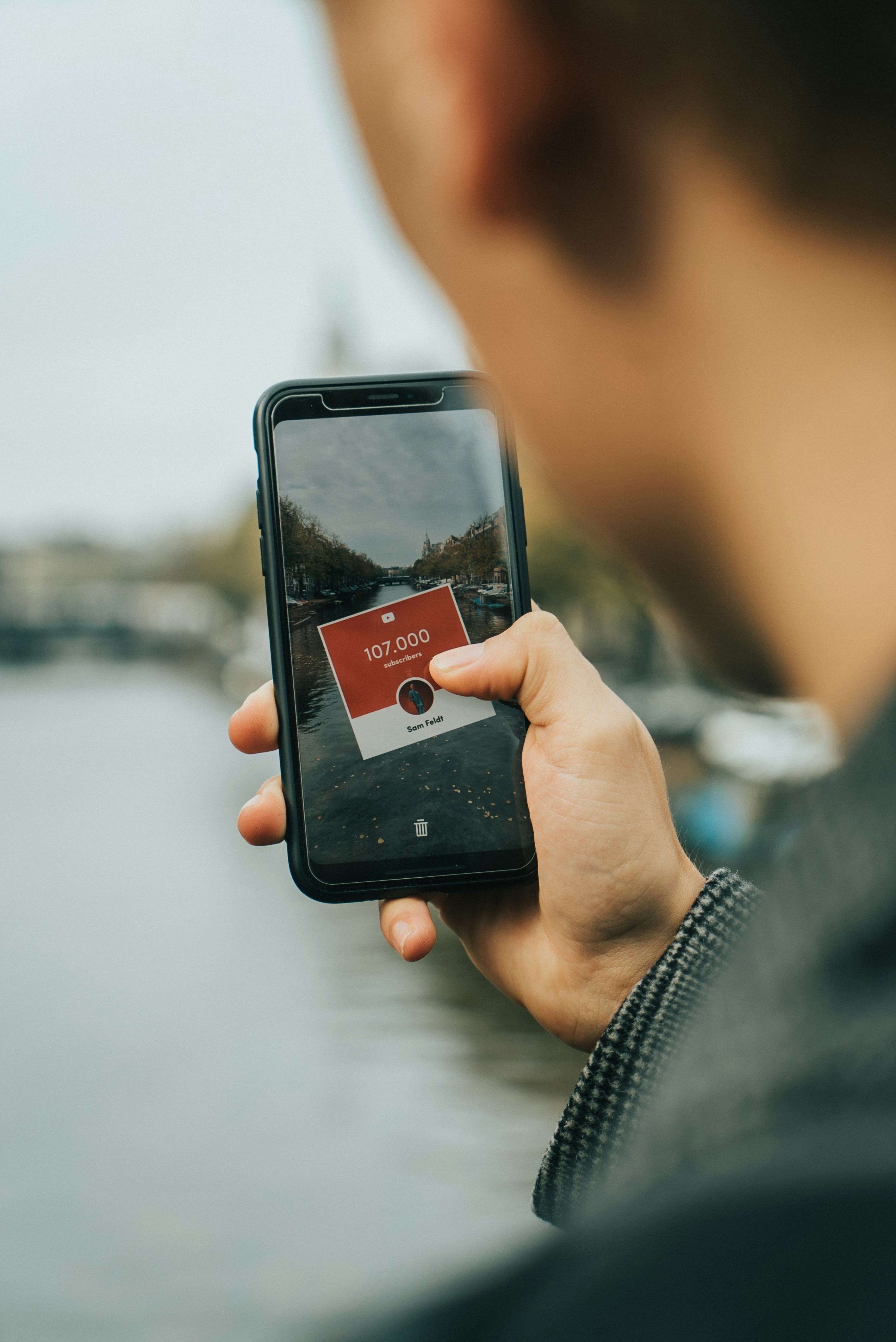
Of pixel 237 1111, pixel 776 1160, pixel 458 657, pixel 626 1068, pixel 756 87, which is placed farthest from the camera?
pixel 237 1111

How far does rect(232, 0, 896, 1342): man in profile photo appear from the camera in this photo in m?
0.39

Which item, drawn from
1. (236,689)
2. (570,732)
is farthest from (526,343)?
(236,689)

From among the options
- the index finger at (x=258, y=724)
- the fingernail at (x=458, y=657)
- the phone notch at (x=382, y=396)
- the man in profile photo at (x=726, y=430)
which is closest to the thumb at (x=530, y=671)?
the fingernail at (x=458, y=657)

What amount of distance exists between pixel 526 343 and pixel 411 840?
1452 mm

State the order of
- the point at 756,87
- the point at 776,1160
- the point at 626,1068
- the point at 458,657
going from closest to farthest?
the point at 776,1160
the point at 756,87
the point at 626,1068
the point at 458,657

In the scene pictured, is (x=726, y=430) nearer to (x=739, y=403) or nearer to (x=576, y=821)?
(x=739, y=403)

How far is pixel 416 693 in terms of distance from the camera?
1926mm

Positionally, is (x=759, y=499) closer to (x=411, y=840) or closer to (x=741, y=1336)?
(x=741, y=1336)

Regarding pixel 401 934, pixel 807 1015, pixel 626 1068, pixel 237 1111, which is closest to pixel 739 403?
pixel 807 1015

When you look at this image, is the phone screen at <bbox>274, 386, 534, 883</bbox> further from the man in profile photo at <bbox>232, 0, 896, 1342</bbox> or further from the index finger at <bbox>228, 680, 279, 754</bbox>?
the man in profile photo at <bbox>232, 0, 896, 1342</bbox>

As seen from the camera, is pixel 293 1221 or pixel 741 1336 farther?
pixel 293 1221

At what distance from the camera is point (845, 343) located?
0.51 metres

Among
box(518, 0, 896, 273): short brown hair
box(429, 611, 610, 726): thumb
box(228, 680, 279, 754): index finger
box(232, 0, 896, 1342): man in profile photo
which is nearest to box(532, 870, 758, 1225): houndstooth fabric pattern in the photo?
box(429, 611, 610, 726): thumb

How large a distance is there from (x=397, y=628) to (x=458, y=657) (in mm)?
104
